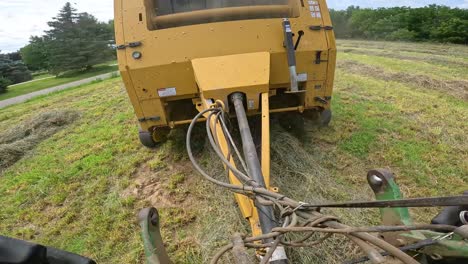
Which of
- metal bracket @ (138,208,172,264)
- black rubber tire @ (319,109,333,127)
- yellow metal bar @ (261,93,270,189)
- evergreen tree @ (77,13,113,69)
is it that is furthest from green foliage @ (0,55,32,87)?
metal bracket @ (138,208,172,264)

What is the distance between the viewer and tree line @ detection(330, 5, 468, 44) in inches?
798

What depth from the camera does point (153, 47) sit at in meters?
3.24

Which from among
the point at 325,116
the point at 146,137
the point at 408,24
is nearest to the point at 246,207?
the point at 146,137

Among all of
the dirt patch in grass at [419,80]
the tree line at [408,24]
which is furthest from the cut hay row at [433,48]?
the dirt patch in grass at [419,80]

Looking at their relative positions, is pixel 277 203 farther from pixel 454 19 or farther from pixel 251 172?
pixel 454 19

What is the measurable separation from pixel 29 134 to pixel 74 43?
848 inches

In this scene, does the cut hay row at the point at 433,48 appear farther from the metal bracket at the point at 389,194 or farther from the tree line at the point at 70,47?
the tree line at the point at 70,47

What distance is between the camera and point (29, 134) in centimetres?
622

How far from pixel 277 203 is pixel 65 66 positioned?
89.4ft

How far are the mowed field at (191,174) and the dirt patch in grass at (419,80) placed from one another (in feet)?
1.45

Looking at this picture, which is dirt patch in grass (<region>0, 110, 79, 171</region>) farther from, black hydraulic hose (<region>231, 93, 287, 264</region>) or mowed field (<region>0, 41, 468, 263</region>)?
black hydraulic hose (<region>231, 93, 287, 264</region>)

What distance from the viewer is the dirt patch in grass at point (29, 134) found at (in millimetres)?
5238

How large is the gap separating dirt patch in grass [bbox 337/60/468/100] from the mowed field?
44 centimetres

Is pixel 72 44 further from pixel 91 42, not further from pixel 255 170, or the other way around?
pixel 255 170
